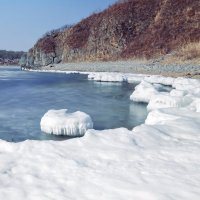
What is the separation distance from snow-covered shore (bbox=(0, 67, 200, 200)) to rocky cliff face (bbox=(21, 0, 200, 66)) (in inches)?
1724

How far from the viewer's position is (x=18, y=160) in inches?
222

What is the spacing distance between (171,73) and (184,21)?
23813mm

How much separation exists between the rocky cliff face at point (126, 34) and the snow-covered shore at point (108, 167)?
43787 millimetres

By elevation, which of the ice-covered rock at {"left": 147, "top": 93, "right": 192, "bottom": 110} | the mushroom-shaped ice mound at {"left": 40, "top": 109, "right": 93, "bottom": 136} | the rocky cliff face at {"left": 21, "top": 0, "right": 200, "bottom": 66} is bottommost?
the mushroom-shaped ice mound at {"left": 40, "top": 109, "right": 93, "bottom": 136}

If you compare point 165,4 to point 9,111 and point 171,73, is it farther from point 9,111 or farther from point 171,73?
point 9,111

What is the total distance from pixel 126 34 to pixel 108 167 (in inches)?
2464

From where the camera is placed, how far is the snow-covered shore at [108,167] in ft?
14.7

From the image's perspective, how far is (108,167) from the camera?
5289mm

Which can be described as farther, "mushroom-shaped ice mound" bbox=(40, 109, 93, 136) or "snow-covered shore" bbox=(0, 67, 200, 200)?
"mushroom-shaped ice mound" bbox=(40, 109, 93, 136)

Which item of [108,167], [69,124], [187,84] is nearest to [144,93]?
[187,84]

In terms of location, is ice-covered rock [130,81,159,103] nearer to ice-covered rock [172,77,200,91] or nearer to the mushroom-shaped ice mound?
ice-covered rock [172,77,200,91]

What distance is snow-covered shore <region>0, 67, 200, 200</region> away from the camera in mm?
4486

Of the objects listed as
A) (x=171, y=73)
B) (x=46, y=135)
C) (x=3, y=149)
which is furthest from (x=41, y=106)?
(x=171, y=73)

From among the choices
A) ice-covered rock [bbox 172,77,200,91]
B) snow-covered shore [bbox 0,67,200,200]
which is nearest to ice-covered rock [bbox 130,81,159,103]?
ice-covered rock [bbox 172,77,200,91]
